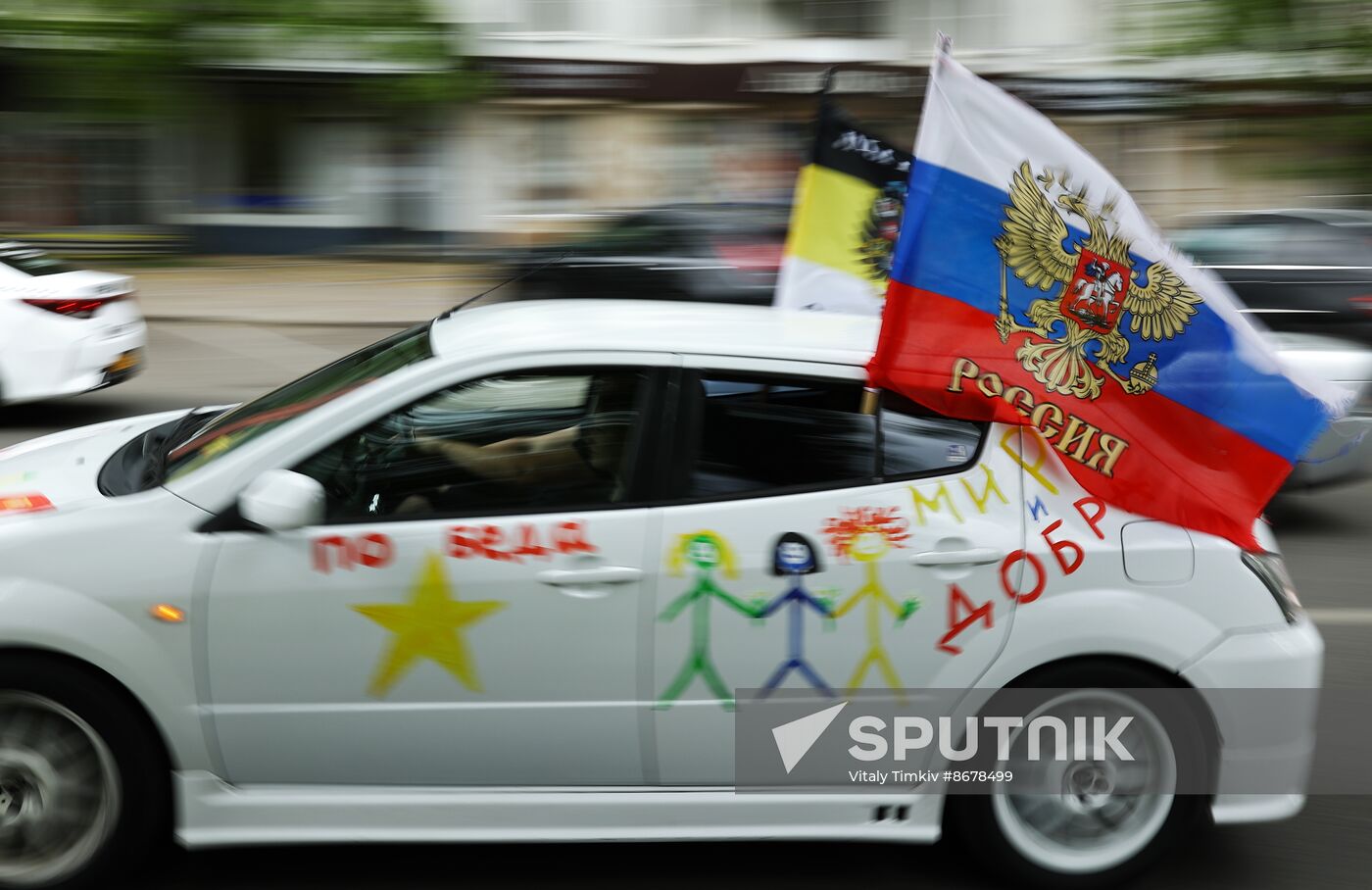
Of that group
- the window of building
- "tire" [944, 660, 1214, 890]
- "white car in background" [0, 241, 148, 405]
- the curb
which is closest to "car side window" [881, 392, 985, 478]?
"tire" [944, 660, 1214, 890]

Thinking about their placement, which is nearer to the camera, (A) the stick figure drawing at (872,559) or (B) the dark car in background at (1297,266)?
(A) the stick figure drawing at (872,559)

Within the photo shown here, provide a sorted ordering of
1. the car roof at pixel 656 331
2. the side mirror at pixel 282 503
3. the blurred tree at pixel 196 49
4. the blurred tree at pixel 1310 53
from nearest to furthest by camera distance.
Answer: the side mirror at pixel 282 503, the car roof at pixel 656 331, the blurred tree at pixel 1310 53, the blurred tree at pixel 196 49

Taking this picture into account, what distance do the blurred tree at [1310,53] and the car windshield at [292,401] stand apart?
16578 millimetres

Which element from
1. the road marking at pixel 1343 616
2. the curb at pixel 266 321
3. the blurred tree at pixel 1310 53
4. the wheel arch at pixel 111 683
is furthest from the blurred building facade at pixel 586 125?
the wheel arch at pixel 111 683

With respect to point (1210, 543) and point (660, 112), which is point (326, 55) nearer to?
point (660, 112)

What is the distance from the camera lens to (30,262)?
9750mm

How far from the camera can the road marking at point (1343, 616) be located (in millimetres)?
6105

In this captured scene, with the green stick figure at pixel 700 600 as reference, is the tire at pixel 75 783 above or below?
below

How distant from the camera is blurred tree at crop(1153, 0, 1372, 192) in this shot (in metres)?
17.6

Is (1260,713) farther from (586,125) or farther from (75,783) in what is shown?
(586,125)

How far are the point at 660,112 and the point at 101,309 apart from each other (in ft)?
55.7

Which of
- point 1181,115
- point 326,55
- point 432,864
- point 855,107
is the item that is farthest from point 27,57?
point 432,864

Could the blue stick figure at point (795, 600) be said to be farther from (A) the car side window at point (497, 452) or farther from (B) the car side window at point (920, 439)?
(A) the car side window at point (497, 452)

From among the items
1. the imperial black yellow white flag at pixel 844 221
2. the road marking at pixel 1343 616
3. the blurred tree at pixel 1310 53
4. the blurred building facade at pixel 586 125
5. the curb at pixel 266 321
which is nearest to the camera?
the imperial black yellow white flag at pixel 844 221
